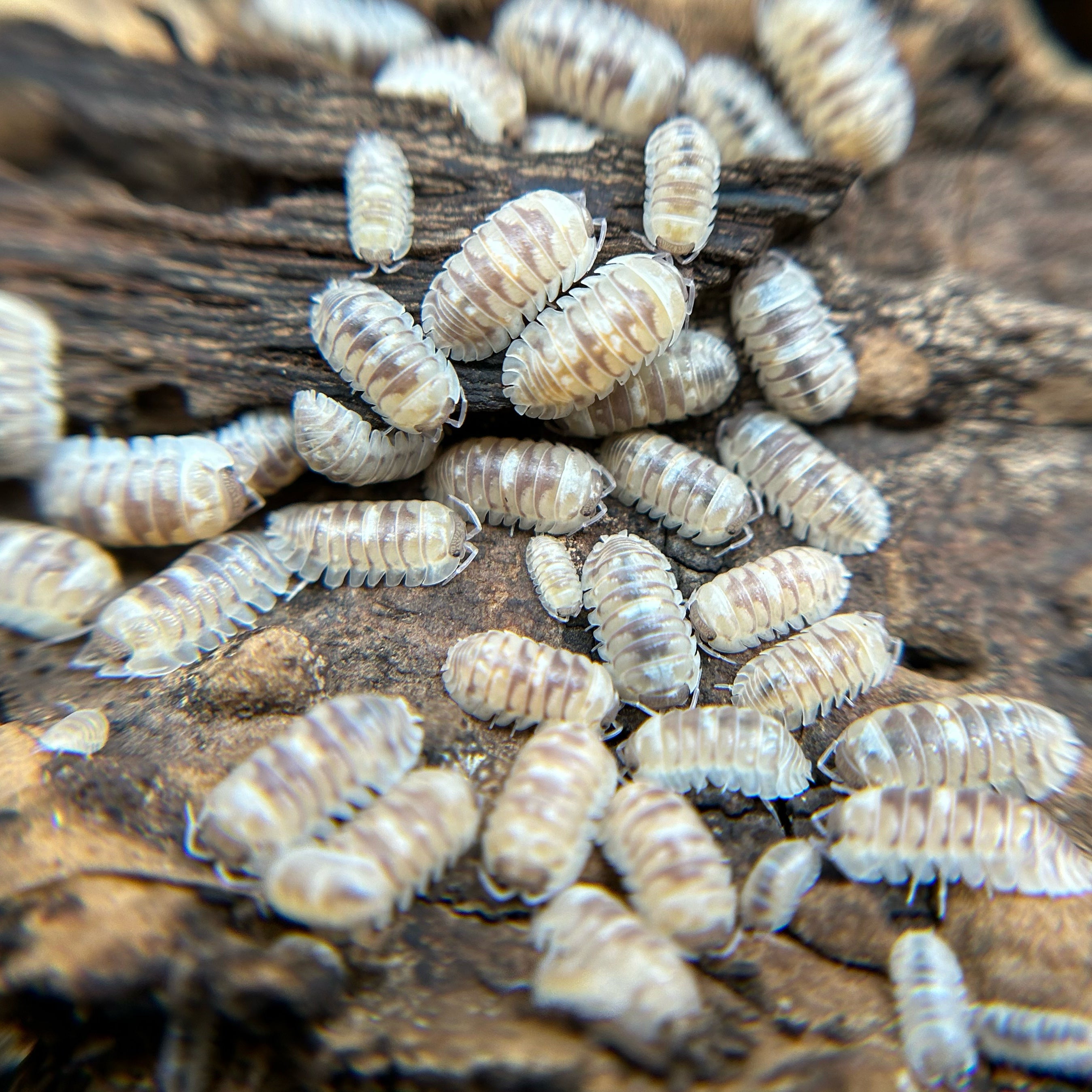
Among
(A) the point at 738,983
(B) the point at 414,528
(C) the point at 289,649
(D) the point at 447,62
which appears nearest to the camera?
(A) the point at 738,983

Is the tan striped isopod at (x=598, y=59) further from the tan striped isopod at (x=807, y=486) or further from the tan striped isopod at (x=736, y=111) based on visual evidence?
the tan striped isopod at (x=807, y=486)

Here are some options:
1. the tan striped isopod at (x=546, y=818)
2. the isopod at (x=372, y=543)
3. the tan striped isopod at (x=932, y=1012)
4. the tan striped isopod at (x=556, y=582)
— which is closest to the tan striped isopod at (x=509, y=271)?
the isopod at (x=372, y=543)

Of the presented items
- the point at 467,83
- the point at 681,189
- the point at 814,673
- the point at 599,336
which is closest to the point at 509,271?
the point at 599,336

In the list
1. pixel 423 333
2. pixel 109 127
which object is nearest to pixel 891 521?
pixel 423 333

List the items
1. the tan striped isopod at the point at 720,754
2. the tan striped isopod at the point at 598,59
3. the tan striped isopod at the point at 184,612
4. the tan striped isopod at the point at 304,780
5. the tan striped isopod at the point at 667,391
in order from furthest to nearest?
the tan striped isopod at the point at 598,59 → the tan striped isopod at the point at 667,391 → the tan striped isopod at the point at 184,612 → the tan striped isopod at the point at 720,754 → the tan striped isopod at the point at 304,780

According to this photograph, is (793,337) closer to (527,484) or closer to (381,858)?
(527,484)

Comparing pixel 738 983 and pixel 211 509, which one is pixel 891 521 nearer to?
pixel 738 983
